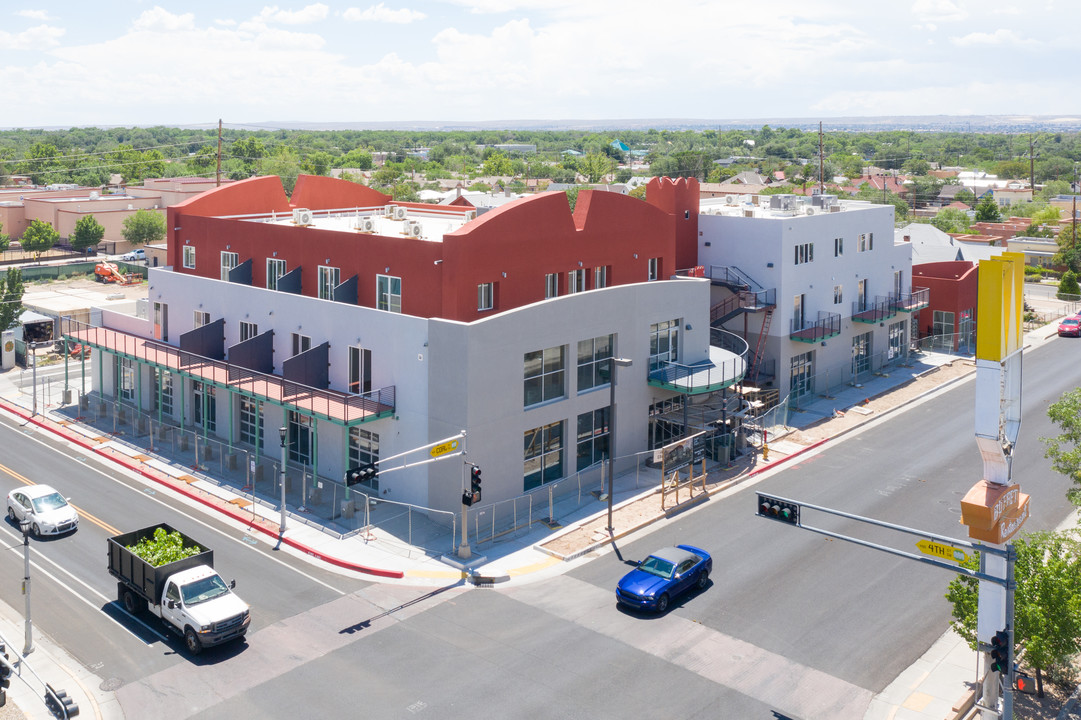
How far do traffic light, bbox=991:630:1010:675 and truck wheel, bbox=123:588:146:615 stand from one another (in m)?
22.9

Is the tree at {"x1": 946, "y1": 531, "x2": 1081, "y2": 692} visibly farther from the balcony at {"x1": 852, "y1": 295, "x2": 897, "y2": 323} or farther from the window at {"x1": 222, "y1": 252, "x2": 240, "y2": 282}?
the window at {"x1": 222, "y1": 252, "x2": 240, "y2": 282}

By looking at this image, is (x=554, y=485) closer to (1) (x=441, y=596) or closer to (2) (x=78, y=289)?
(1) (x=441, y=596)

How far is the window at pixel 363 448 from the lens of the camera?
38562 millimetres

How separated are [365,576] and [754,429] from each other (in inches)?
912

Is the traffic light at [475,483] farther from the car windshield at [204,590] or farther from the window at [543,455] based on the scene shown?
the car windshield at [204,590]

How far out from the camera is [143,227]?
110625 millimetres

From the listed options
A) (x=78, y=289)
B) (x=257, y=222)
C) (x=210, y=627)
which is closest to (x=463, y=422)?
(x=210, y=627)

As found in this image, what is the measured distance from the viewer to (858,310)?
192ft

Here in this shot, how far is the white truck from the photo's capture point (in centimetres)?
2595

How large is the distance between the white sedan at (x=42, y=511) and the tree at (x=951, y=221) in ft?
356

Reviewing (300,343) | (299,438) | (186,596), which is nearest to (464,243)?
(300,343)

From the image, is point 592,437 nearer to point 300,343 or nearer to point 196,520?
point 300,343

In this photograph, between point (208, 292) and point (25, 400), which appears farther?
point (25, 400)

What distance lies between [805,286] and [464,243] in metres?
24.2
